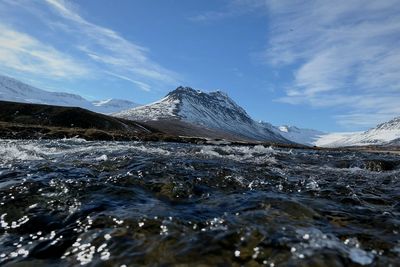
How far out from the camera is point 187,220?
1146 cm

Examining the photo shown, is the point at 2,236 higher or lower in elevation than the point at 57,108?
lower

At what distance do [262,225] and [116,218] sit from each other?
13.8ft

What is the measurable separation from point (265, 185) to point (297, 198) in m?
2.80

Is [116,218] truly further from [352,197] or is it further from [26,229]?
[352,197]

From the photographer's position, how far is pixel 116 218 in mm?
11422

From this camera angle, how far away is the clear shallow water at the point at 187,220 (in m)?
9.03

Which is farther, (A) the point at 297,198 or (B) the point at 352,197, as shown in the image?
(B) the point at 352,197

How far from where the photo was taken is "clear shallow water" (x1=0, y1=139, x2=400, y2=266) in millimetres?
9031

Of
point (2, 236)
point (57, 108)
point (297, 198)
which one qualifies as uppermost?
point (57, 108)

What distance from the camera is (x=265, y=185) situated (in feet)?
57.6

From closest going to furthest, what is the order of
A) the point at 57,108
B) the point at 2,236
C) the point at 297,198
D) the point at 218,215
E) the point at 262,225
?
the point at 2,236, the point at 262,225, the point at 218,215, the point at 297,198, the point at 57,108

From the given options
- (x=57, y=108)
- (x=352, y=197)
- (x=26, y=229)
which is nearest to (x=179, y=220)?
(x=26, y=229)

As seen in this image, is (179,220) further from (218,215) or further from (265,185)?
(265,185)

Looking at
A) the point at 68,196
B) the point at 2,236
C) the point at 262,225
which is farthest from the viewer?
the point at 68,196
